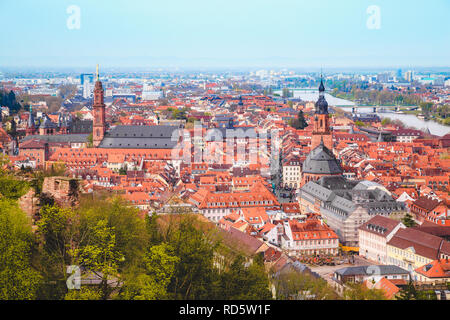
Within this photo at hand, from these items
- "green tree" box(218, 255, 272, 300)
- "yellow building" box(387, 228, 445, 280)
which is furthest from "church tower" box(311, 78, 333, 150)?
"green tree" box(218, 255, 272, 300)

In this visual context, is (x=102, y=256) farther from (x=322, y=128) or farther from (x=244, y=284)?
(x=322, y=128)

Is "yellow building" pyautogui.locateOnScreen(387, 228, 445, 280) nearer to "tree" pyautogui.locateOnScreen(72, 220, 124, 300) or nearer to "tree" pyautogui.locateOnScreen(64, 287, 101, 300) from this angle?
"tree" pyautogui.locateOnScreen(72, 220, 124, 300)

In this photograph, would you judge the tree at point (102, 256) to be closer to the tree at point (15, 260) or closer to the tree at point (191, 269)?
the tree at point (15, 260)

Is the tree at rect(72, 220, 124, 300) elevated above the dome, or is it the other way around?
the tree at rect(72, 220, 124, 300)

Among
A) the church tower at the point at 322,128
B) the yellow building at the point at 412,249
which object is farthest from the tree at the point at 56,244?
the church tower at the point at 322,128

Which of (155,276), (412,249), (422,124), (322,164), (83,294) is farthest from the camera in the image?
(422,124)

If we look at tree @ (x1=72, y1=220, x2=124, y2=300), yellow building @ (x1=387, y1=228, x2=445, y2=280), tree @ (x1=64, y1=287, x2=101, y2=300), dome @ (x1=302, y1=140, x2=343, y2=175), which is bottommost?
yellow building @ (x1=387, y1=228, x2=445, y2=280)

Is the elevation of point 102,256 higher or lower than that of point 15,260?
lower

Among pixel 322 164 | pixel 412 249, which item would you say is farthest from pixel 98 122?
pixel 412 249
